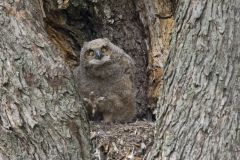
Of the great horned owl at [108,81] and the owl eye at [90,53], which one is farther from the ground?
the owl eye at [90,53]

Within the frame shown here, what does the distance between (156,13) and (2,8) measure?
6.81 ft

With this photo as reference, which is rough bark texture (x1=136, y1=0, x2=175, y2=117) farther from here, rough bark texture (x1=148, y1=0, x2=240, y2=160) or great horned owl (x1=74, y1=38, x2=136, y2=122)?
rough bark texture (x1=148, y1=0, x2=240, y2=160)

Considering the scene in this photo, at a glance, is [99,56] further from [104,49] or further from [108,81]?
[108,81]

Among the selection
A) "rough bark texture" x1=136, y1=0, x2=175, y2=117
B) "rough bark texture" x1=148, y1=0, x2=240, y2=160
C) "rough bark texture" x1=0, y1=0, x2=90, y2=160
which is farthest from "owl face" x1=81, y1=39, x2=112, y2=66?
"rough bark texture" x1=148, y1=0, x2=240, y2=160

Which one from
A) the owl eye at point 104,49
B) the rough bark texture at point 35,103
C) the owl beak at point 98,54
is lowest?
the rough bark texture at point 35,103

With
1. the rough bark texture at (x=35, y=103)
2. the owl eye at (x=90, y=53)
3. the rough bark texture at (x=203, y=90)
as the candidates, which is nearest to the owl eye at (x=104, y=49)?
the owl eye at (x=90, y=53)

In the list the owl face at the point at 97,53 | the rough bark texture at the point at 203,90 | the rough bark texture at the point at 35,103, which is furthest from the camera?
the owl face at the point at 97,53

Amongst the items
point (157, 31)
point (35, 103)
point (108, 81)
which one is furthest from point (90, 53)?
point (35, 103)

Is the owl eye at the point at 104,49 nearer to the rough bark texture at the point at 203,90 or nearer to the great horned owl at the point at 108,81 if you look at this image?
the great horned owl at the point at 108,81

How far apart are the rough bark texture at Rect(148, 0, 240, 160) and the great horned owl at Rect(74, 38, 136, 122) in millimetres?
2003

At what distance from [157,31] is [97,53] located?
62cm

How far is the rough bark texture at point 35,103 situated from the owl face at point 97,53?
1.71 m

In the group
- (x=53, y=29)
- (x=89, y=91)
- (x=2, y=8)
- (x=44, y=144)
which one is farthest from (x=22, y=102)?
(x=53, y=29)

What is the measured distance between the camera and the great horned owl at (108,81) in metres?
5.53
